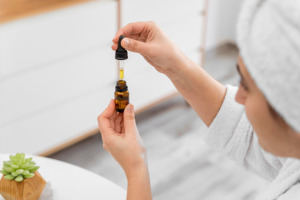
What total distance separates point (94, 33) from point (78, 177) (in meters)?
1.12

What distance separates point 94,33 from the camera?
7.45ft

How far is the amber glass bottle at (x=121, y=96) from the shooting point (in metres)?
1.10

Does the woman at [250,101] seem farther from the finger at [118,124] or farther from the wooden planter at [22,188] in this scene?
the wooden planter at [22,188]

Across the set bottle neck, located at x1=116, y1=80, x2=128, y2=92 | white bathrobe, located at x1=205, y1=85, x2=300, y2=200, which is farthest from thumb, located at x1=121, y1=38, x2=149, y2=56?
white bathrobe, located at x1=205, y1=85, x2=300, y2=200

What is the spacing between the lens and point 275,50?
0.75 meters

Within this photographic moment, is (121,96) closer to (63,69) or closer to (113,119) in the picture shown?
(113,119)

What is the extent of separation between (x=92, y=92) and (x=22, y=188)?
4.27ft

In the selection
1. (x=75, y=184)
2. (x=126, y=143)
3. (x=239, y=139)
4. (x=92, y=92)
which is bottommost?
(x=92, y=92)

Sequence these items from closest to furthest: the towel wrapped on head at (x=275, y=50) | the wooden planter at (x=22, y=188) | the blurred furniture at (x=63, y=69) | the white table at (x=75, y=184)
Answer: the towel wrapped on head at (x=275, y=50), the wooden planter at (x=22, y=188), the white table at (x=75, y=184), the blurred furniture at (x=63, y=69)

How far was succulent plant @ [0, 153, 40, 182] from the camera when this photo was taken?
1.14m

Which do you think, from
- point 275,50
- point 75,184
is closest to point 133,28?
point 75,184

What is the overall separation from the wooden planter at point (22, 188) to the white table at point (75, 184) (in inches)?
3.2

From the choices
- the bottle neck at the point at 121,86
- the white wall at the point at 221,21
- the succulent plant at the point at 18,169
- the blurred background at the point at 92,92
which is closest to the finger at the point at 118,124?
the bottle neck at the point at 121,86

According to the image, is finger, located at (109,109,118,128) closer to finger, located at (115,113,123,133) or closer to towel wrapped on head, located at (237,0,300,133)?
finger, located at (115,113,123,133)
